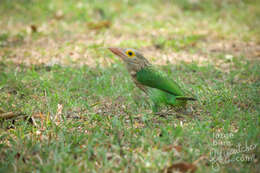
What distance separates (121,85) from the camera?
4648 mm

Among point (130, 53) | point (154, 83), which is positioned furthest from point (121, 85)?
point (154, 83)

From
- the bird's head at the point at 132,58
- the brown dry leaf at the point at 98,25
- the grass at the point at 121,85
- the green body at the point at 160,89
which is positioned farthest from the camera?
the brown dry leaf at the point at 98,25

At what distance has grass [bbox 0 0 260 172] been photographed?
8.77 feet

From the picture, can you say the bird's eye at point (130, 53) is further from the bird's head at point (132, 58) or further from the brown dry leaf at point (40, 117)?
the brown dry leaf at point (40, 117)

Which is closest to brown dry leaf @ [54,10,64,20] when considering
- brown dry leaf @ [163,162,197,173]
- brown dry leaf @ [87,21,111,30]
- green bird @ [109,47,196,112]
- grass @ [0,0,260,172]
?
grass @ [0,0,260,172]

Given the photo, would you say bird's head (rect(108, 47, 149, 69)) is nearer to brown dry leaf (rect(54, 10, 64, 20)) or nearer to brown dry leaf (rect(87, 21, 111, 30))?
brown dry leaf (rect(87, 21, 111, 30))

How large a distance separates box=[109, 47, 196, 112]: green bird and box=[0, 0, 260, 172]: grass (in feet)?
0.59

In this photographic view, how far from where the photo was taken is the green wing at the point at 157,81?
354 centimetres

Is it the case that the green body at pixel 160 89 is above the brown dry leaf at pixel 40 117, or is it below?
above

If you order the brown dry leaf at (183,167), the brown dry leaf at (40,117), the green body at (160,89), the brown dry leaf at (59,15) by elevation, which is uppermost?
the brown dry leaf at (59,15)

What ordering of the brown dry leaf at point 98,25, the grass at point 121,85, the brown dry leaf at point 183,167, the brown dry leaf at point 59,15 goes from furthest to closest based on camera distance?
the brown dry leaf at point 59,15 → the brown dry leaf at point 98,25 → the grass at point 121,85 → the brown dry leaf at point 183,167

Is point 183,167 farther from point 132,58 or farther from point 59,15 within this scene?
point 59,15

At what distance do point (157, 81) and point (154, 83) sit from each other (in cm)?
4

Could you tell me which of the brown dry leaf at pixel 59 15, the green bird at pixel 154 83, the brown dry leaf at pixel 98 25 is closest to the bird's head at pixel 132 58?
the green bird at pixel 154 83
